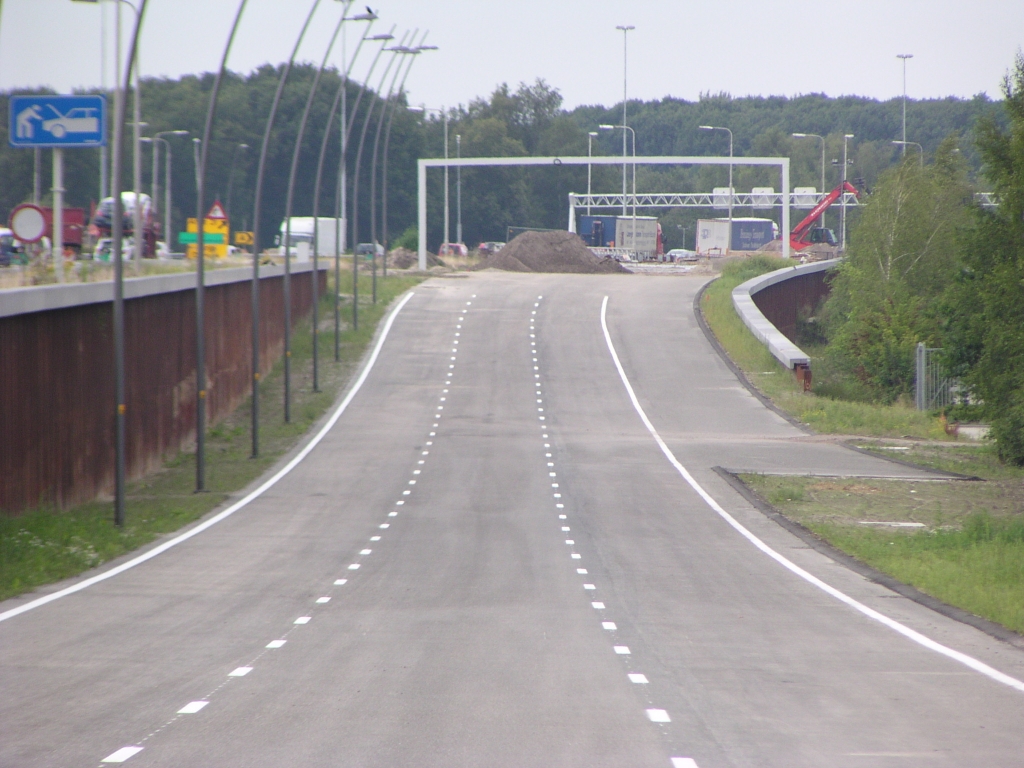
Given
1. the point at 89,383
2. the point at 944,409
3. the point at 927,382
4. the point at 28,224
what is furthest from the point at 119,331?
the point at 927,382

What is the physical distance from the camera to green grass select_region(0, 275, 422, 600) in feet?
49.0

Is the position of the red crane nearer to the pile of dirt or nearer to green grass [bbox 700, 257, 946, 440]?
the pile of dirt

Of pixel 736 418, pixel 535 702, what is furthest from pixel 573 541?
pixel 736 418

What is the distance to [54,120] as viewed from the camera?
21.9 metres

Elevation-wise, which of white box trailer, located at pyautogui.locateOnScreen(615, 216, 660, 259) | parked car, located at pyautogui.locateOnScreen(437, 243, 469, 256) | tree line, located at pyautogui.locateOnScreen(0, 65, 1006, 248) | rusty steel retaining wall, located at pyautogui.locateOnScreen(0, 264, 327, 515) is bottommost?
rusty steel retaining wall, located at pyautogui.locateOnScreen(0, 264, 327, 515)

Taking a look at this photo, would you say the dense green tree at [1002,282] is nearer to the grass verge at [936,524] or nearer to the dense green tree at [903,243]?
the grass verge at [936,524]

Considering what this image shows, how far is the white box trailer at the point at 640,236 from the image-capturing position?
102 m

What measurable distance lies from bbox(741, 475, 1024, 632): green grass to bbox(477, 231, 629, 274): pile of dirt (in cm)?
4928

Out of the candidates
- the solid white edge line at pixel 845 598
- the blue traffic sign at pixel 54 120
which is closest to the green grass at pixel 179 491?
the blue traffic sign at pixel 54 120

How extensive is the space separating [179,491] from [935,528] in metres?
14.5

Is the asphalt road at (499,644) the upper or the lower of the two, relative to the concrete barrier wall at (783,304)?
lower

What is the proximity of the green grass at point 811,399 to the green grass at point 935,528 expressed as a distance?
18.1 feet

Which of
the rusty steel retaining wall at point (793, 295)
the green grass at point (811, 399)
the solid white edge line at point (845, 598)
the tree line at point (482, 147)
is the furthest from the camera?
the tree line at point (482, 147)

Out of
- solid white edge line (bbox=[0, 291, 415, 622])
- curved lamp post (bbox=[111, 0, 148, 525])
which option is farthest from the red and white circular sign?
solid white edge line (bbox=[0, 291, 415, 622])
